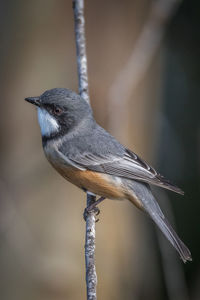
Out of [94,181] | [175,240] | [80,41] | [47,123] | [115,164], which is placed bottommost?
[175,240]

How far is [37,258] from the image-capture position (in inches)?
249

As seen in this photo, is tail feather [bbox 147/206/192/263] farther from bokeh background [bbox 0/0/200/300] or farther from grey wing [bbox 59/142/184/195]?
bokeh background [bbox 0/0/200/300]

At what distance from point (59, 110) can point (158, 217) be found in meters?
1.60

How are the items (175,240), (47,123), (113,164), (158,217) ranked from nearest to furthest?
(175,240) → (158,217) → (113,164) → (47,123)

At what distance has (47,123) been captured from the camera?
5.56 metres

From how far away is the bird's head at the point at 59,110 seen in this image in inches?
215

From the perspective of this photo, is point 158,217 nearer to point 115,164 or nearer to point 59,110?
point 115,164

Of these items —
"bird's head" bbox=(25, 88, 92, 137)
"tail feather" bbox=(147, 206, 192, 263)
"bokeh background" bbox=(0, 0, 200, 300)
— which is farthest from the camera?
"bokeh background" bbox=(0, 0, 200, 300)

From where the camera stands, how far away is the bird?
5.32 metres

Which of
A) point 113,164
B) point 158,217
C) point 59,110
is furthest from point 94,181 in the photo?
point 59,110

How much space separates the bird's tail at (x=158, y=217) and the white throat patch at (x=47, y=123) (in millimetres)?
1113

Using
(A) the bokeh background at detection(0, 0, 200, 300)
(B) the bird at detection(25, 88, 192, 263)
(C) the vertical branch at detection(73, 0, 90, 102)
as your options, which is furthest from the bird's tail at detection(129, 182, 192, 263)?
(C) the vertical branch at detection(73, 0, 90, 102)

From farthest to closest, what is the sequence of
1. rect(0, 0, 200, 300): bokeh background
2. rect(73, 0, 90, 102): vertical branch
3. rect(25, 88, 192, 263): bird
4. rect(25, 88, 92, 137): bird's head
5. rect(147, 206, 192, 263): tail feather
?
rect(0, 0, 200, 300): bokeh background → rect(73, 0, 90, 102): vertical branch → rect(25, 88, 92, 137): bird's head → rect(25, 88, 192, 263): bird → rect(147, 206, 192, 263): tail feather

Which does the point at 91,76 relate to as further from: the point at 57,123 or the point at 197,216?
the point at 197,216
